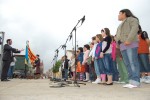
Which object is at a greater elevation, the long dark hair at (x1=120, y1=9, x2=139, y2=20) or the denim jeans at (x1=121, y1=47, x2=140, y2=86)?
the long dark hair at (x1=120, y1=9, x2=139, y2=20)

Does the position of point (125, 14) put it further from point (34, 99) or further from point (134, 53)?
point (34, 99)

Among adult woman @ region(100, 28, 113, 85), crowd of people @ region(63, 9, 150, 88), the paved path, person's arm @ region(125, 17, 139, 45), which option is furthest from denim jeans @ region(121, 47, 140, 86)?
adult woman @ region(100, 28, 113, 85)

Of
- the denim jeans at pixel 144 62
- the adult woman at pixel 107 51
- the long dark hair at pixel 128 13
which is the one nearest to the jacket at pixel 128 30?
the long dark hair at pixel 128 13

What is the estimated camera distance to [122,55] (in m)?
6.03

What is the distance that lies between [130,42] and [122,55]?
0.49 metres

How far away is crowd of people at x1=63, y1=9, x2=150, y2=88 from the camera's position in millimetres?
5707

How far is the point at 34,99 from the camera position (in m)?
3.52

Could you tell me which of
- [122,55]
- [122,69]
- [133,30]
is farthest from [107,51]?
[133,30]

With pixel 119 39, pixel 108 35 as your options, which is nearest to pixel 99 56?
pixel 108 35

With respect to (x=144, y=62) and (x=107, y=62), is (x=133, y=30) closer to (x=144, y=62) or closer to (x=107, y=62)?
(x=107, y=62)

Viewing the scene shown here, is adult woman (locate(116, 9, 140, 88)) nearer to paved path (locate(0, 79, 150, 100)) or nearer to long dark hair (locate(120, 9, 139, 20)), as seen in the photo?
long dark hair (locate(120, 9, 139, 20))

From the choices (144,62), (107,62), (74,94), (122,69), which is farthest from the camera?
(122,69)

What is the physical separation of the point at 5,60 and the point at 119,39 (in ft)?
15.8

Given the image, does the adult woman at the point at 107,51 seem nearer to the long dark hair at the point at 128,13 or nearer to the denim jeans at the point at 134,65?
the long dark hair at the point at 128,13
